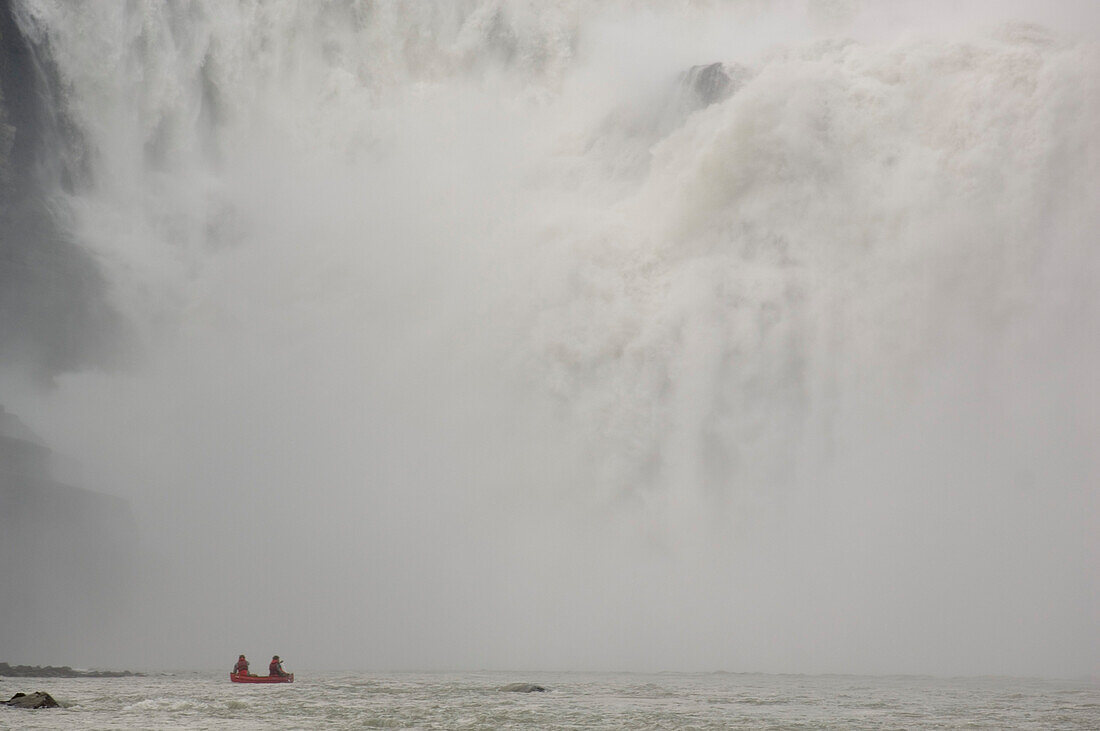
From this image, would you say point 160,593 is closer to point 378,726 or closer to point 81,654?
point 81,654

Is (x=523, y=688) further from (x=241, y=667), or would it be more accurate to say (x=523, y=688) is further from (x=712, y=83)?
(x=712, y=83)

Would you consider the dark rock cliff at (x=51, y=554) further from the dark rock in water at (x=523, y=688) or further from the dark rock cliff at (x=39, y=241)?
the dark rock in water at (x=523, y=688)

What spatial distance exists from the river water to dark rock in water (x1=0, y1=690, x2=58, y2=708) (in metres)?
0.59

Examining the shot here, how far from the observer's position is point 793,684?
43.9 meters

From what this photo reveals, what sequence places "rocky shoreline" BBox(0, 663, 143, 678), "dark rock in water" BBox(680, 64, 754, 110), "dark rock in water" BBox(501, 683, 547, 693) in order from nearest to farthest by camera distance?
"dark rock in water" BBox(501, 683, 547, 693) < "rocky shoreline" BBox(0, 663, 143, 678) < "dark rock in water" BBox(680, 64, 754, 110)

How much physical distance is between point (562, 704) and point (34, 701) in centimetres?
1490

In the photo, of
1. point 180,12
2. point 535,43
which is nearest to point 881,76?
point 535,43

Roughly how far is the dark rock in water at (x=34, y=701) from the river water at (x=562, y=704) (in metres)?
0.59

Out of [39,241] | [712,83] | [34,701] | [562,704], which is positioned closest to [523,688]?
[562,704]

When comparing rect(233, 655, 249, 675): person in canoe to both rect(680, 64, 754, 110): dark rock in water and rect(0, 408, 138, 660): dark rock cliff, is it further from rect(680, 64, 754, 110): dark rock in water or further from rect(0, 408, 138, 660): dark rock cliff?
rect(680, 64, 754, 110): dark rock in water

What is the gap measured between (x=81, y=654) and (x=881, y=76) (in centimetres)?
5725

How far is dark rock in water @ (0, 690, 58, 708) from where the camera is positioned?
2924 centimetres

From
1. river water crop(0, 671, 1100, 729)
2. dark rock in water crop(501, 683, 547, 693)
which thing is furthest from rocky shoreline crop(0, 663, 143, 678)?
dark rock in water crop(501, 683, 547, 693)

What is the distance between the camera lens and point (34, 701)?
29.4 m
